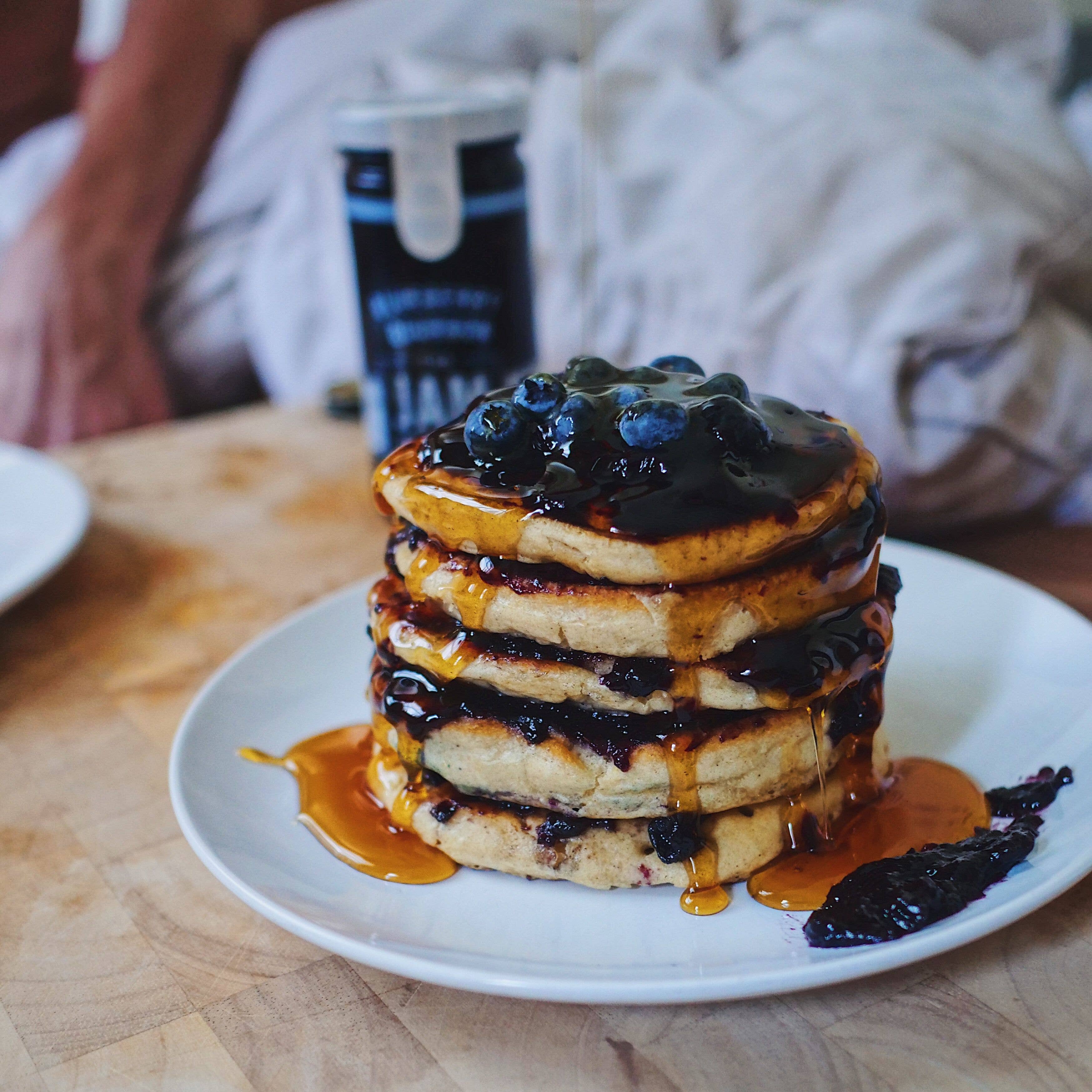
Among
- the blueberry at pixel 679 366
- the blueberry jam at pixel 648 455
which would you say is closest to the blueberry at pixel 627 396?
the blueberry jam at pixel 648 455

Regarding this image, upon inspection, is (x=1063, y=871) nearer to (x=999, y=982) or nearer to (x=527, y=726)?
(x=999, y=982)

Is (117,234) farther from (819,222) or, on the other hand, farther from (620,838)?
(620,838)

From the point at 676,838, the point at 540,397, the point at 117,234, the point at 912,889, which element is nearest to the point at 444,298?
the point at 540,397

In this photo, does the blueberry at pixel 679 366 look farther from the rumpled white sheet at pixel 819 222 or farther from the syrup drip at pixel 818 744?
the rumpled white sheet at pixel 819 222

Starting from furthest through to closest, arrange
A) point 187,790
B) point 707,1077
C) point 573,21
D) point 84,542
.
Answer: point 573,21 → point 84,542 → point 187,790 → point 707,1077

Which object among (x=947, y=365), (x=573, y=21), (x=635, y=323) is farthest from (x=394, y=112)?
(x=573, y=21)

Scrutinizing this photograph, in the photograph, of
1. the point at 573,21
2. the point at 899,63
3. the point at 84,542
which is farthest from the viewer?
the point at 573,21
